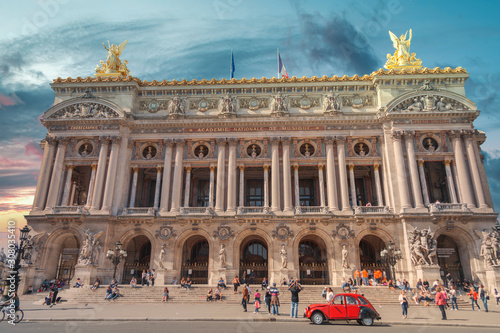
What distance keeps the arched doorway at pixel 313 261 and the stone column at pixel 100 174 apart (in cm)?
2135

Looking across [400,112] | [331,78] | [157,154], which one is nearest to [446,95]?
[400,112]

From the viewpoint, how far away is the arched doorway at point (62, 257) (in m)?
34.0

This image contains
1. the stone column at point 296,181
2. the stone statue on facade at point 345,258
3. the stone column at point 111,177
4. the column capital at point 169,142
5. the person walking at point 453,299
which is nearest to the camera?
the person walking at point 453,299

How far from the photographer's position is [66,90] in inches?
1551

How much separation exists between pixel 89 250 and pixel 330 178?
2418cm

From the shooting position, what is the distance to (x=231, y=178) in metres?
36.0

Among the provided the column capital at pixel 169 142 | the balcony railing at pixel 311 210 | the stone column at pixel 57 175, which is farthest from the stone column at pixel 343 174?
the stone column at pixel 57 175

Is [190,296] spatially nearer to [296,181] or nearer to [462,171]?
[296,181]

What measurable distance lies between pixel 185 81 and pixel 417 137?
84.2ft

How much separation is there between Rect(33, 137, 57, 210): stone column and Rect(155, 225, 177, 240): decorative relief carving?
1246cm

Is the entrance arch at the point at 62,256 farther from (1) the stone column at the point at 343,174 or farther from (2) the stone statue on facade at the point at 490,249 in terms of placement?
(2) the stone statue on facade at the point at 490,249

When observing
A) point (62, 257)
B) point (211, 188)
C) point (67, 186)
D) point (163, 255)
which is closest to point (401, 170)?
point (211, 188)

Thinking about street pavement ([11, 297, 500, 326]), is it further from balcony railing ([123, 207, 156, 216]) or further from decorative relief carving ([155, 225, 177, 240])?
balcony railing ([123, 207, 156, 216])

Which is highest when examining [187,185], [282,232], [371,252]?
[187,185]
